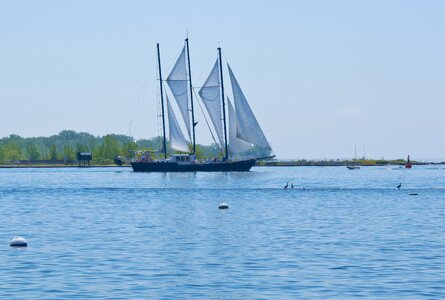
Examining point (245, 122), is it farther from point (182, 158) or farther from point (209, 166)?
point (182, 158)

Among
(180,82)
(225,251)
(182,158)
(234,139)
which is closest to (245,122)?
(234,139)

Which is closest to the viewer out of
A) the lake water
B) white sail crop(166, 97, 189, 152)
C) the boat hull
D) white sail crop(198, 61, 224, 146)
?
the lake water

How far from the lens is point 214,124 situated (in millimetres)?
178375

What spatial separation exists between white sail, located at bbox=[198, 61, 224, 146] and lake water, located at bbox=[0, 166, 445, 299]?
93783mm

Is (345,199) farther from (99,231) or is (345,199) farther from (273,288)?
(273,288)

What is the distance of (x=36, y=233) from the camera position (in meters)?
56.2

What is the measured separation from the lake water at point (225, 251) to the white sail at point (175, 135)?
309ft

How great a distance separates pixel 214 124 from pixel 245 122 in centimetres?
860

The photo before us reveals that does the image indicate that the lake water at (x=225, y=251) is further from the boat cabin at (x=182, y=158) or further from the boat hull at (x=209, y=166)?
the boat cabin at (x=182, y=158)

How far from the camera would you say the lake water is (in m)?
34.0

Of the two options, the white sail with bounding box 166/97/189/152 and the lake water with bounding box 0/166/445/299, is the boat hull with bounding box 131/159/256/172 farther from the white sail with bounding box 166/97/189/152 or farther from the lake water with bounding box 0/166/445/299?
the lake water with bounding box 0/166/445/299

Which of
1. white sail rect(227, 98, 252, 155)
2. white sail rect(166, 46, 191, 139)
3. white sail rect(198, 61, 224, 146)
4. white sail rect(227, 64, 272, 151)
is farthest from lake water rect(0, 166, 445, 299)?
white sail rect(166, 46, 191, 139)

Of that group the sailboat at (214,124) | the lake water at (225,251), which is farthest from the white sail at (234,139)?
the lake water at (225,251)

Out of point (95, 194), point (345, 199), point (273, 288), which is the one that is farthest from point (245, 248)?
point (95, 194)
